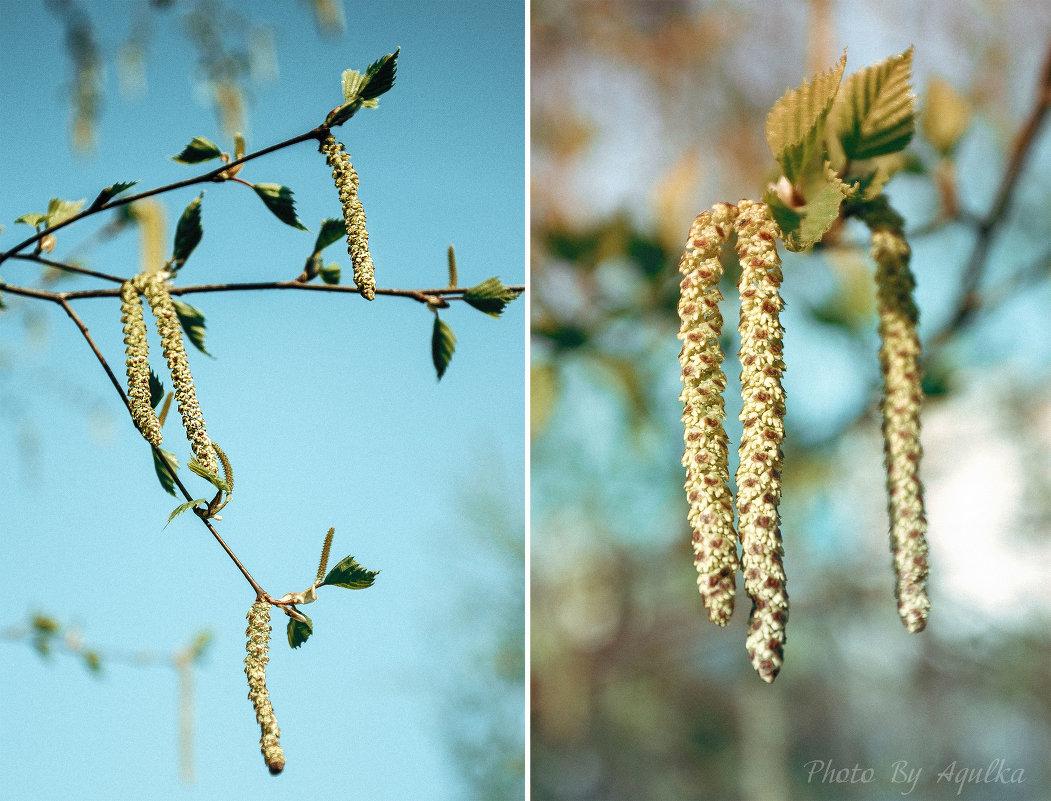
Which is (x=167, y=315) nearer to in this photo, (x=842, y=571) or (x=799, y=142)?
(x=799, y=142)

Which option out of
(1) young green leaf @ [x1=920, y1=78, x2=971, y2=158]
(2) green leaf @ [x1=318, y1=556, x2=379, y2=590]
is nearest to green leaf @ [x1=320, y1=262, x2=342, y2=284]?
(2) green leaf @ [x1=318, y1=556, x2=379, y2=590]

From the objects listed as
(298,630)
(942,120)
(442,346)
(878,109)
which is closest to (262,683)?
(298,630)

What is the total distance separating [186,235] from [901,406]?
269 mm

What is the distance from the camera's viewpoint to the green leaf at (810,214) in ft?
0.69

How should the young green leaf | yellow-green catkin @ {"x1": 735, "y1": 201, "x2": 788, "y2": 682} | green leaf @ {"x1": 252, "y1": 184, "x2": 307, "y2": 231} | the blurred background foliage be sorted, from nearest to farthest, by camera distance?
yellow-green catkin @ {"x1": 735, "y1": 201, "x2": 788, "y2": 682}
green leaf @ {"x1": 252, "y1": 184, "x2": 307, "y2": 231}
the young green leaf
the blurred background foliage

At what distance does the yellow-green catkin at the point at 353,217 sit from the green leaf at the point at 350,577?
0.31ft

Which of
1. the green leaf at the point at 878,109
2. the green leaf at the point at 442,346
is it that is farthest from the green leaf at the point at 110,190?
the green leaf at the point at 878,109

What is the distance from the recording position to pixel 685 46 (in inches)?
27.0

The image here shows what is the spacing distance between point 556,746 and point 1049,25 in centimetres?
69

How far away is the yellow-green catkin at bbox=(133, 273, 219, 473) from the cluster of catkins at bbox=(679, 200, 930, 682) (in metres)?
0.14

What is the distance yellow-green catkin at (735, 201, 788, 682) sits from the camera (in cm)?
19

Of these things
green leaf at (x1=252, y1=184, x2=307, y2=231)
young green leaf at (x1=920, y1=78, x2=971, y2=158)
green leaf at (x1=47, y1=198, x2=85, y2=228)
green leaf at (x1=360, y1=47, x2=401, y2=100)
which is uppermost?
young green leaf at (x1=920, y1=78, x2=971, y2=158)

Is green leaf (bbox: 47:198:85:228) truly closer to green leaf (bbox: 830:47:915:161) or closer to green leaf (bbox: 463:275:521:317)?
green leaf (bbox: 463:275:521:317)

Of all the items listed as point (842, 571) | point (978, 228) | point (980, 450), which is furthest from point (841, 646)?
point (978, 228)
